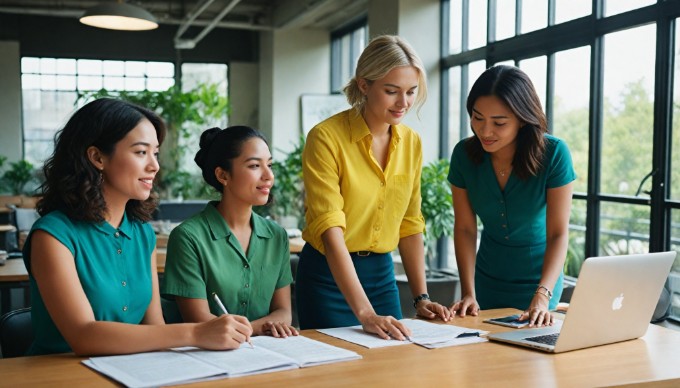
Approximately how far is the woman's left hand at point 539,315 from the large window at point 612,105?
207 cm

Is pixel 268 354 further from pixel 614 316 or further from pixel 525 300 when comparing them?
pixel 525 300

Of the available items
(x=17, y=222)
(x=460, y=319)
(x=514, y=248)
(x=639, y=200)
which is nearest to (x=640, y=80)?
(x=639, y=200)

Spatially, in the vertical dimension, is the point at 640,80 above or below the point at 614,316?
above

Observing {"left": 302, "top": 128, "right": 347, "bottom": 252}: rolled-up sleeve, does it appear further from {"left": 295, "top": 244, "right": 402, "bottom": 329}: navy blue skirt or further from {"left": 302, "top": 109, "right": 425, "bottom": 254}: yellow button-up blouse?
{"left": 295, "top": 244, "right": 402, "bottom": 329}: navy blue skirt

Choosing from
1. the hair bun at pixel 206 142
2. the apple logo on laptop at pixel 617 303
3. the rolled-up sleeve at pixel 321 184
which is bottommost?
the apple logo on laptop at pixel 617 303

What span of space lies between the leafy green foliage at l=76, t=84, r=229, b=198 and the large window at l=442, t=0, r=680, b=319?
5.04m

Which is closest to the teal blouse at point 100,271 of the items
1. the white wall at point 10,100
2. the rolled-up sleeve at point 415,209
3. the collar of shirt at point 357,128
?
the collar of shirt at point 357,128

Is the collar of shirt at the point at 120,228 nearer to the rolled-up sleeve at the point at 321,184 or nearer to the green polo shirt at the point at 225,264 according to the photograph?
the green polo shirt at the point at 225,264

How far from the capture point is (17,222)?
21.2 feet

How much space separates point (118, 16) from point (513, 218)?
4262 millimetres

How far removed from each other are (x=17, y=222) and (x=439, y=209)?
345 cm

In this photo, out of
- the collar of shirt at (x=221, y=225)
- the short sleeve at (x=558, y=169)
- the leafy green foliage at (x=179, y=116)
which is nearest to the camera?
the collar of shirt at (x=221, y=225)

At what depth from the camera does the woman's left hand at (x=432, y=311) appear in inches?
92.5

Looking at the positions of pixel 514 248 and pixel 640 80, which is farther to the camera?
pixel 640 80
